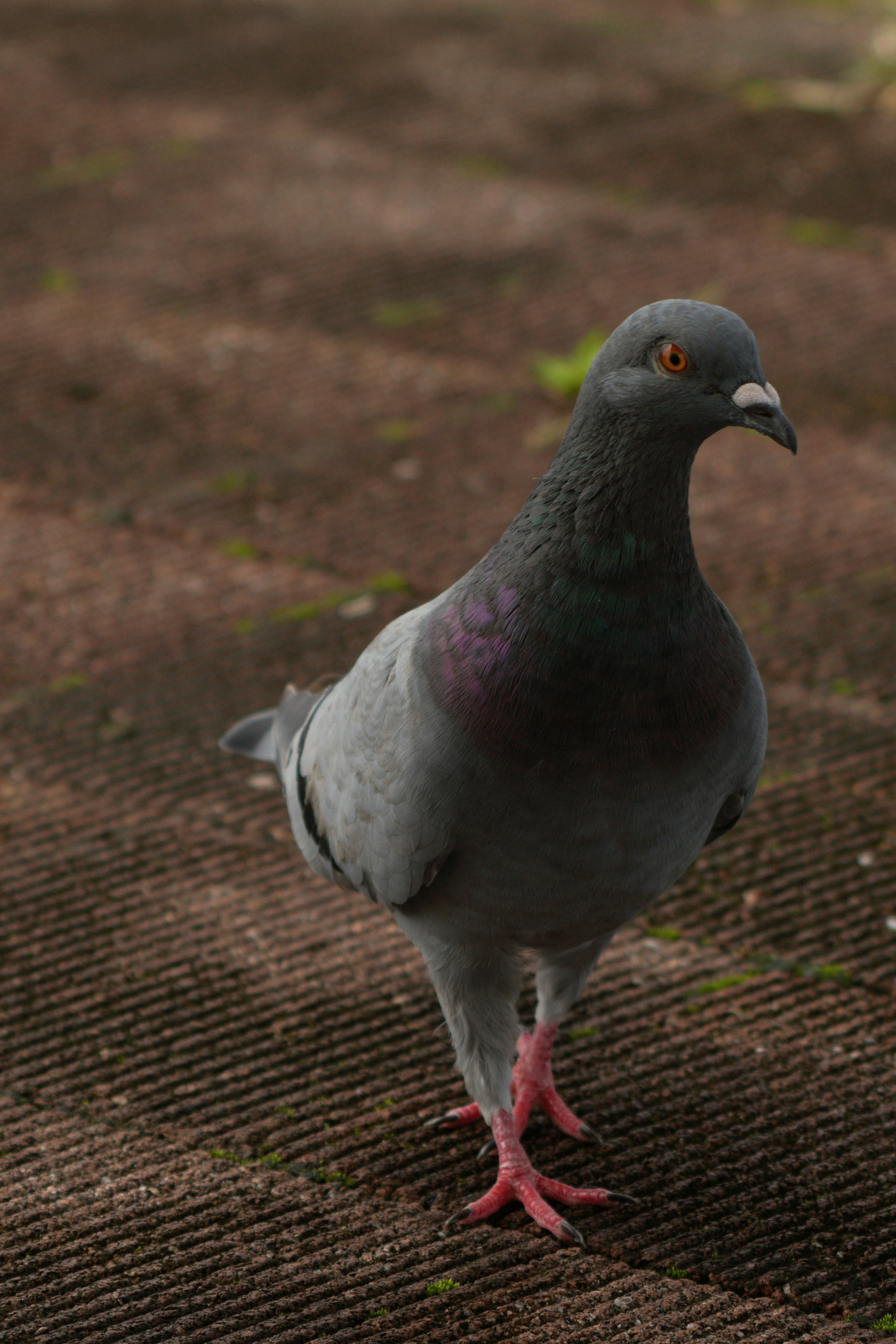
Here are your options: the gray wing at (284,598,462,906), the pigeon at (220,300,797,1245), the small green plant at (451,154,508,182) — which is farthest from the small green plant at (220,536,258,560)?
the small green plant at (451,154,508,182)

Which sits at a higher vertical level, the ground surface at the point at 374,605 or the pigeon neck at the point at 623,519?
the pigeon neck at the point at 623,519

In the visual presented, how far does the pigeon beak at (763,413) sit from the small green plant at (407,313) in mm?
4140

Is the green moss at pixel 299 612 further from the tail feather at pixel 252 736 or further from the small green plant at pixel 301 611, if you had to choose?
the tail feather at pixel 252 736

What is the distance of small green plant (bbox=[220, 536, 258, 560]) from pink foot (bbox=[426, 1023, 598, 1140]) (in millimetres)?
2377

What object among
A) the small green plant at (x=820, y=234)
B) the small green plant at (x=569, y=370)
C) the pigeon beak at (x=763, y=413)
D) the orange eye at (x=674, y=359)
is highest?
the orange eye at (x=674, y=359)

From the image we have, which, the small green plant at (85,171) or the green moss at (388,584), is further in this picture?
the small green plant at (85,171)

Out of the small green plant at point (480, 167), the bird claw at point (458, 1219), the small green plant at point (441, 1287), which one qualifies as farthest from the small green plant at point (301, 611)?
the small green plant at point (480, 167)

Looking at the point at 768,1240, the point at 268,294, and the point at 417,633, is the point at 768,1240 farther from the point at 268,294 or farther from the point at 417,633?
the point at 268,294

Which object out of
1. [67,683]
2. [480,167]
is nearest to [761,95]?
[480,167]

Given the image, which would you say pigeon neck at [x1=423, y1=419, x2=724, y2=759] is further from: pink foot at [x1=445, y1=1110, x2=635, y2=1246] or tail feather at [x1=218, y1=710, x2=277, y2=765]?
tail feather at [x1=218, y1=710, x2=277, y2=765]

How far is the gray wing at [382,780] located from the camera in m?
2.44

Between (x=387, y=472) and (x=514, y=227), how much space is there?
2133mm

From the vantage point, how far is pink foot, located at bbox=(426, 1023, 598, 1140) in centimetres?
299

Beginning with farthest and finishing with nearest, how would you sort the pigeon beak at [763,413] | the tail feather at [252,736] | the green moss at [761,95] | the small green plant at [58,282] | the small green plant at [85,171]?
the green moss at [761,95], the small green plant at [85,171], the small green plant at [58,282], the tail feather at [252,736], the pigeon beak at [763,413]
